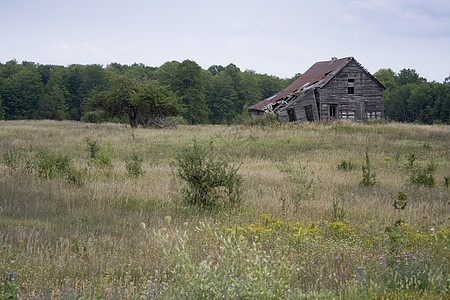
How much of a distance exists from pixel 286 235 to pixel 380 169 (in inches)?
400

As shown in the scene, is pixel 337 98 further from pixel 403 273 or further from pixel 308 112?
pixel 403 273

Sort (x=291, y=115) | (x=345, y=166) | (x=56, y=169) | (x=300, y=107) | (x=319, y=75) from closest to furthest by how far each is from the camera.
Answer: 1. (x=56, y=169)
2. (x=345, y=166)
3. (x=300, y=107)
4. (x=291, y=115)
5. (x=319, y=75)

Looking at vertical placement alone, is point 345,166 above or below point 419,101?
below

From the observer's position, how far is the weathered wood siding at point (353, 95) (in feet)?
123

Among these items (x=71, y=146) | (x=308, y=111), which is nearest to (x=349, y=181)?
(x=71, y=146)

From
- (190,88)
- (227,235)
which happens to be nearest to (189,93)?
(190,88)

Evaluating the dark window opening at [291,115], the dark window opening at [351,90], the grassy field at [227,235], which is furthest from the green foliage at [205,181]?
the dark window opening at [351,90]

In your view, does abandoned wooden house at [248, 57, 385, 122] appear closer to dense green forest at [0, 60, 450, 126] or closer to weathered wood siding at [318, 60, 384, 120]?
weathered wood siding at [318, 60, 384, 120]

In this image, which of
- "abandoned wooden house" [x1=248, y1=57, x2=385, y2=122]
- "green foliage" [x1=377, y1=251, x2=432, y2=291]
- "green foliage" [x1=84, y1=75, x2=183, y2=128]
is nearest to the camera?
"green foliage" [x1=377, y1=251, x2=432, y2=291]

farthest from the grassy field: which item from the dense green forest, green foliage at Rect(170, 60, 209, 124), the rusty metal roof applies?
green foliage at Rect(170, 60, 209, 124)

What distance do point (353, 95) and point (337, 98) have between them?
1.70 metres

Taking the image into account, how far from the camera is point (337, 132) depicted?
1079 inches

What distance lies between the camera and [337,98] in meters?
37.8

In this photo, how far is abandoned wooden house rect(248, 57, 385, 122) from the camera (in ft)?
123
